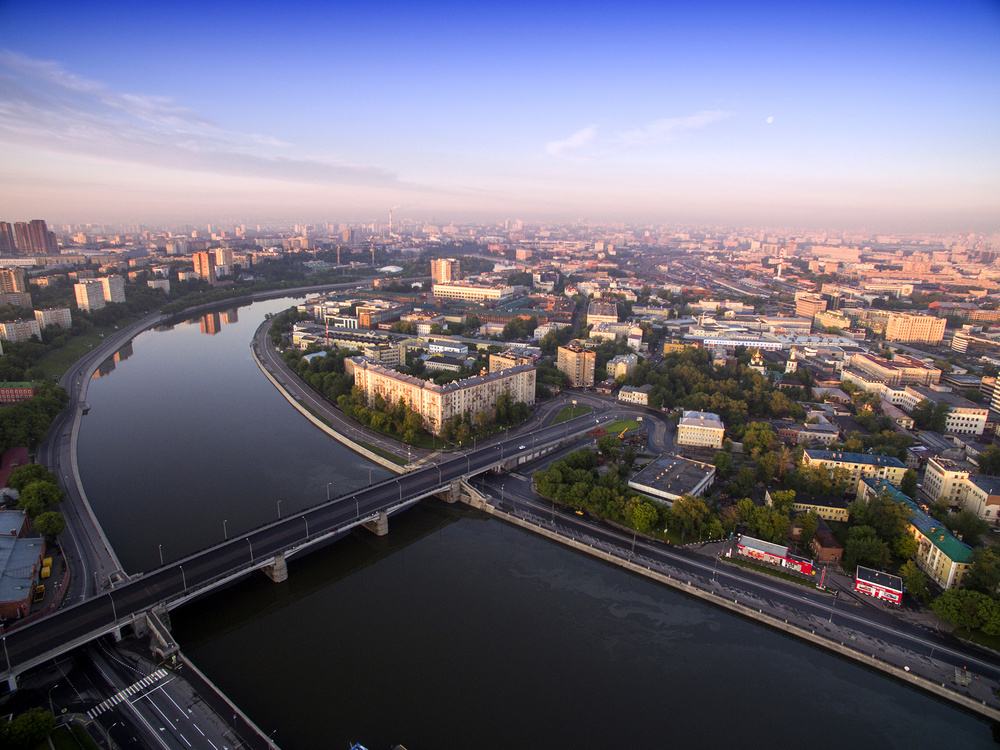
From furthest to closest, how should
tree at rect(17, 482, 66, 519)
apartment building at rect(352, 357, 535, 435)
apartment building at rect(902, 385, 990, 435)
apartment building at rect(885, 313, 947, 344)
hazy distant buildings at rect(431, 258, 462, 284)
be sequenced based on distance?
hazy distant buildings at rect(431, 258, 462, 284) < apartment building at rect(885, 313, 947, 344) < apartment building at rect(902, 385, 990, 435) < apartment building at rect(352, 357, 535, 435) < tree at rect(17, 482, 66, 519)

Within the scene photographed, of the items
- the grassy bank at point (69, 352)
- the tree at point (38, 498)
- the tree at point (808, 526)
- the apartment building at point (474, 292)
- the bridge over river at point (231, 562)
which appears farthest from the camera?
the apartment building at point (474, 292)

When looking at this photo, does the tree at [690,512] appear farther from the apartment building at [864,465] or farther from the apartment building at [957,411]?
the apartment building at [957,411]

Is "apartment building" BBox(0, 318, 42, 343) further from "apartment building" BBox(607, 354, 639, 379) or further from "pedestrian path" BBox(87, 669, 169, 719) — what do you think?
"apartment building" BBox(607, 354, 639, 379)

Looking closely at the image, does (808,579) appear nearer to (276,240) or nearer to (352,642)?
(352,642)

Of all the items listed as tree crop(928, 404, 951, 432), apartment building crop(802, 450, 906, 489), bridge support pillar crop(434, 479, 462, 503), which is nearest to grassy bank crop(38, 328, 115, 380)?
bridge support pillar crop(434, 479, 462, 503)

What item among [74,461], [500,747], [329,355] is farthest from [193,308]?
[500,747]

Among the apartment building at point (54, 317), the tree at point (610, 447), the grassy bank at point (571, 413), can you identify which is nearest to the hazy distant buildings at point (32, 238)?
the apartment building at point (54, 317)

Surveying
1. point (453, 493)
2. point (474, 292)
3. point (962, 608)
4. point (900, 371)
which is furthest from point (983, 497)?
point (474, 292)
